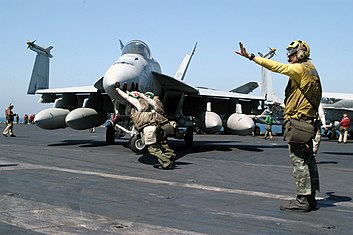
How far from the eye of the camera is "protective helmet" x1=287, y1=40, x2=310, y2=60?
6.49 meters

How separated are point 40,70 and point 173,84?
2198cm

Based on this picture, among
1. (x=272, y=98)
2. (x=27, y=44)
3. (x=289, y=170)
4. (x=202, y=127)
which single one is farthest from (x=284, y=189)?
(x=272, y=98)

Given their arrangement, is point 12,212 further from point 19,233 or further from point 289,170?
point 289,170

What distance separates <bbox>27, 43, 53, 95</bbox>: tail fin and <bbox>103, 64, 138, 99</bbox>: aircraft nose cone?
22.8 meters

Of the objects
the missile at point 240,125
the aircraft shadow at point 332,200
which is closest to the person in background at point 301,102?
the aircraft shadow at point 332,200

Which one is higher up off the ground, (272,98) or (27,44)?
(27,44)

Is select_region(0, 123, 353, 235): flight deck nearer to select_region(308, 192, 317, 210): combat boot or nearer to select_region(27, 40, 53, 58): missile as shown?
select_region(308, 192, 317, 210): combat boot

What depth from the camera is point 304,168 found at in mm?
6410

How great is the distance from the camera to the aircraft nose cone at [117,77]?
45.8 feet

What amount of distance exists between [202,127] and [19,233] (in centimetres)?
1287

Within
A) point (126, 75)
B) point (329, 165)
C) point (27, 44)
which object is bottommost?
point (329, 165)

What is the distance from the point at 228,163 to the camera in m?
13.0

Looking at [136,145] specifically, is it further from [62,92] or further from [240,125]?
[62,92]

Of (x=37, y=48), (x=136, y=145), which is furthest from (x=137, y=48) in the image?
(x=37, y=48)
